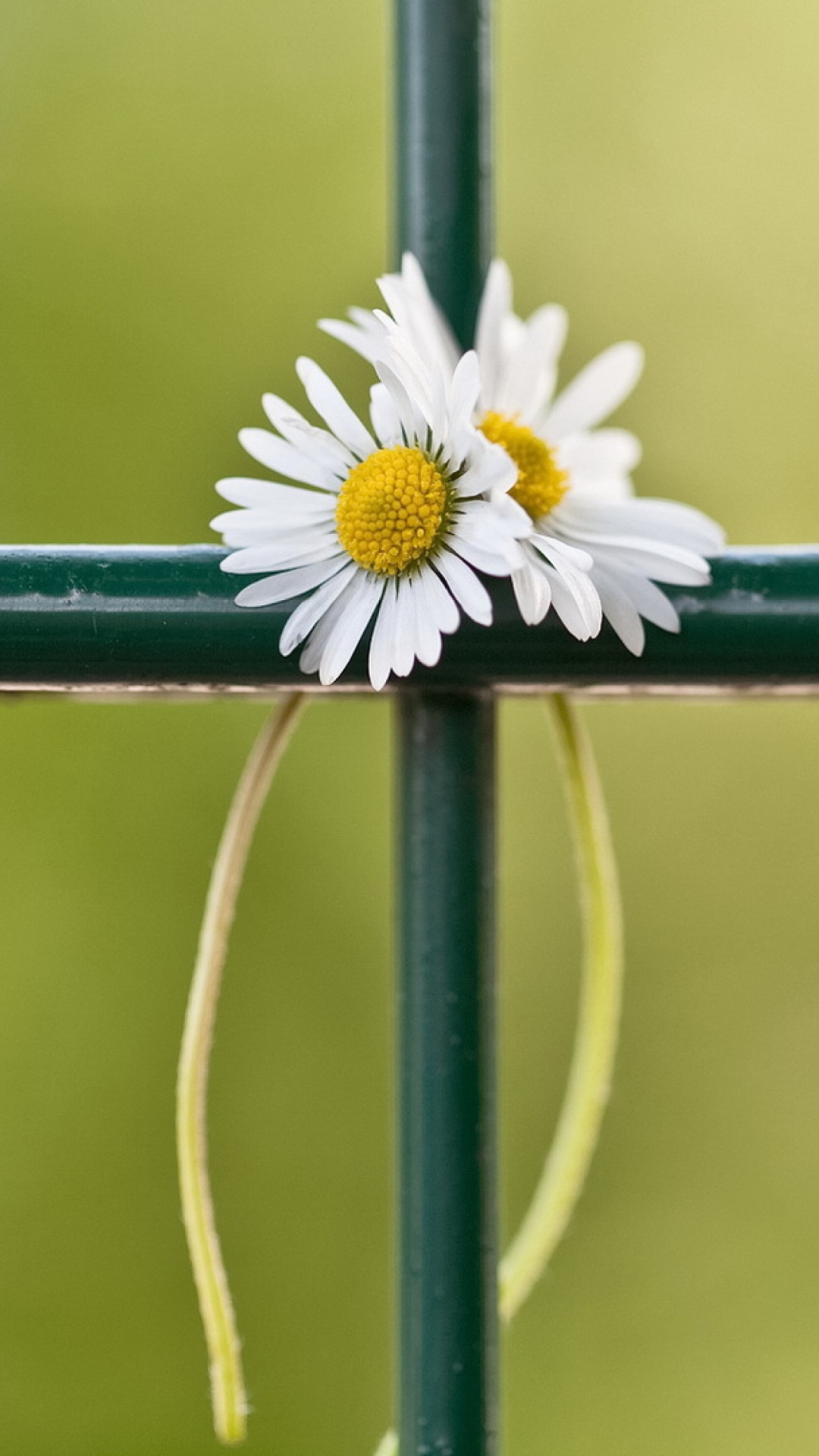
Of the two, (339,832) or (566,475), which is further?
(339,832)

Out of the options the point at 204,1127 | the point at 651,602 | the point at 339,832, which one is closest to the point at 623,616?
the point at 651,602

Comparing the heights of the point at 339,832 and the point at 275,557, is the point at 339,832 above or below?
below

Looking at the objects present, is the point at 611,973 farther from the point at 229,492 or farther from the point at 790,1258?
the point at 790,1258

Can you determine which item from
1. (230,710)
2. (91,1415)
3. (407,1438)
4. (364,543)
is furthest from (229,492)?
(91,1415)

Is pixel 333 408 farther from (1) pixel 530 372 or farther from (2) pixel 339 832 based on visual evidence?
(2) pixel 339 832

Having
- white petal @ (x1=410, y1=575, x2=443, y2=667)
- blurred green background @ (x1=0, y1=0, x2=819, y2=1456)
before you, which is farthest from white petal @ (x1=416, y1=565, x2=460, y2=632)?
blurred green background @ (x1=0, y1=0, x2=819, y2=1456)

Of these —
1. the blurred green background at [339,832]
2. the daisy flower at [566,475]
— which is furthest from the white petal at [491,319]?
the blurred green background at [339,832]
